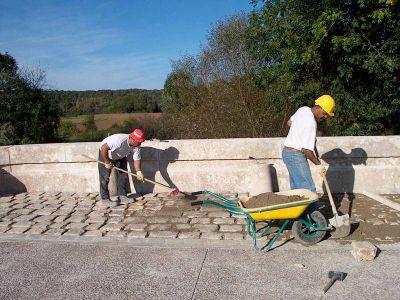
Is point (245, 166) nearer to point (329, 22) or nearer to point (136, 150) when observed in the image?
point (136, 150)

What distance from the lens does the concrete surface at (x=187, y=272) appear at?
11.7 ft

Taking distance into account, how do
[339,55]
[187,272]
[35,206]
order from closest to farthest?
1. [187,272]
2. [35,206]
3. [339,55]

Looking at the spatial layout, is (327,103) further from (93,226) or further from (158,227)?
(93,226)

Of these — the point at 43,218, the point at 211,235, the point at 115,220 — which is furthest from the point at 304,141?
the point at 43,218

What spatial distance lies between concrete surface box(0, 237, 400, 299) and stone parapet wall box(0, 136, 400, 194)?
2356 millimetres

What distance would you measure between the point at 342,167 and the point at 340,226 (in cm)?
226

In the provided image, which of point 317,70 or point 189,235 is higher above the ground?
point 317,70

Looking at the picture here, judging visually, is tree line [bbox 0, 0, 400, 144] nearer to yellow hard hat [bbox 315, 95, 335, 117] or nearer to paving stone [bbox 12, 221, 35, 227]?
yellow hard hat [bbox 315, 95, 335, 117]

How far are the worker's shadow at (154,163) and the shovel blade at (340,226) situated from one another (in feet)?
10.8

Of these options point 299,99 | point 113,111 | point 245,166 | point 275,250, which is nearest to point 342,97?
point 299,99

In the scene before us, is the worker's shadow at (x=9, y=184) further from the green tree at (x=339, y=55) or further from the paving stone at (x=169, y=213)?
the green tree at (x=339, y=55)

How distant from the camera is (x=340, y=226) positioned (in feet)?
15.4

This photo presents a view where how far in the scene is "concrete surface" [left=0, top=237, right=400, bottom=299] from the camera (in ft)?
11.7

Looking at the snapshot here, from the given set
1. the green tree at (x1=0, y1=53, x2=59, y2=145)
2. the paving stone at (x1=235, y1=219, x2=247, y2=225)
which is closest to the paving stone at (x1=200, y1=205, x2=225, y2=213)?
the paving stone at (x1=235, y1=219, x2=247, y2=225)
